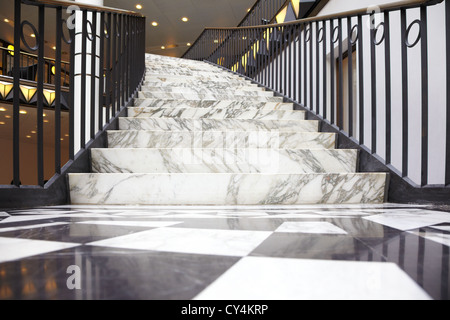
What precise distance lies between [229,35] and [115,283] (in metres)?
6.06

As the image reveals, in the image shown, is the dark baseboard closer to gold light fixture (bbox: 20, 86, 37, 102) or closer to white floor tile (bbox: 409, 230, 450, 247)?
white floor tile (bbox: 409, 230, 450, 247)

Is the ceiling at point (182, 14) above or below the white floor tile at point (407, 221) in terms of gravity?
above

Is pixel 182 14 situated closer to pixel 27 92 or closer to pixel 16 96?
pixel 27 92

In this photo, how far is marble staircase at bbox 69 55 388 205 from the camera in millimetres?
1370

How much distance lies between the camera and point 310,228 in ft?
2.36

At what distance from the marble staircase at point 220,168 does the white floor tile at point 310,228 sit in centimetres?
59

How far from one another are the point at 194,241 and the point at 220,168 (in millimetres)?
1035

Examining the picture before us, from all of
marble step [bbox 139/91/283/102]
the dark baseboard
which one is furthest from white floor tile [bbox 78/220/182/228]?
marble step [bbox 139/91/283/102]

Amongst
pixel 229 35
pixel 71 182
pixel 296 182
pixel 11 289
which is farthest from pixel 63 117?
pixel 11 289

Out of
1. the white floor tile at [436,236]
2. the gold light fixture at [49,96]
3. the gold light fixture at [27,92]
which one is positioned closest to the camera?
the white floor tile at [436,236]

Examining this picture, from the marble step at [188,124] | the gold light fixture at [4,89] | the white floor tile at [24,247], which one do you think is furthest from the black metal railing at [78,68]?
the gold light fixture at [4,89]

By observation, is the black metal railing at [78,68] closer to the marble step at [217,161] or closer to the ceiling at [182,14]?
the marble step at [217,161]

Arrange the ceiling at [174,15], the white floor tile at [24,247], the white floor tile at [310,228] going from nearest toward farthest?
the white floor tile at [24,247] < the white floor tile at [310,228] < the ceiling at [174,15]

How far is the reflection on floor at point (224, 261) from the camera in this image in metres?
0.33
